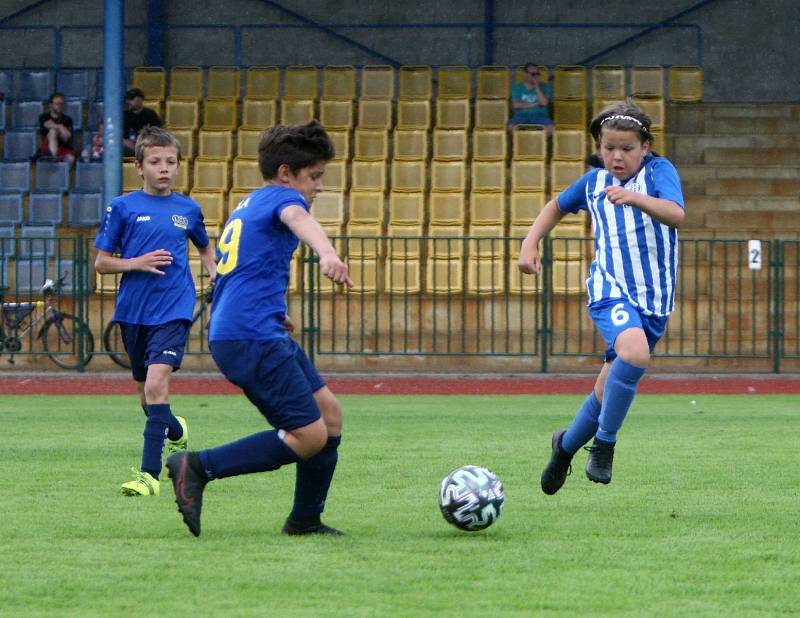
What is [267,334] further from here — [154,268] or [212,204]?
[212,204]

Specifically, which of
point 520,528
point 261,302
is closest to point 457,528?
point 520,528

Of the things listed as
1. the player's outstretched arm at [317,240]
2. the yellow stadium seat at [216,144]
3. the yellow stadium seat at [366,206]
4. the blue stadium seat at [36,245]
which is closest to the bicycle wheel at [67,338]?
the blue stadium seat at [36,245]

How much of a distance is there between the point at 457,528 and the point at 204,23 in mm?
20394

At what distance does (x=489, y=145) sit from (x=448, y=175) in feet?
2.87

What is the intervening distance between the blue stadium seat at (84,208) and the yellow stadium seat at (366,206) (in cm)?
323

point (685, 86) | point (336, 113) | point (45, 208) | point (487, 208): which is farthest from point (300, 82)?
point (685, 86)

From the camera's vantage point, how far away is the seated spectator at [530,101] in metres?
21.9

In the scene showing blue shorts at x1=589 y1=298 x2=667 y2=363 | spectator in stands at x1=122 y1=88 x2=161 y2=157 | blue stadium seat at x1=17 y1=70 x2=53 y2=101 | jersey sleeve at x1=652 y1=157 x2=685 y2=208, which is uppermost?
blue stadium seat at x1=17 y1=70 x2=53 y2=101

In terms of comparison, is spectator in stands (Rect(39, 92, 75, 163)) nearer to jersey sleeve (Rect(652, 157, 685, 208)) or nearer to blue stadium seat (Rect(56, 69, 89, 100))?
blue stadium seat (Rect(56, 69, 89, 100))

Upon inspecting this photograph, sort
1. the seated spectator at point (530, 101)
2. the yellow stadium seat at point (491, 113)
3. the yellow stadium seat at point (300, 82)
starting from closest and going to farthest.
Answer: the seated spectator at point (530, 101), the yellow stadium seat at point (491, 113), the yellow stadium seat at point (300, 82)

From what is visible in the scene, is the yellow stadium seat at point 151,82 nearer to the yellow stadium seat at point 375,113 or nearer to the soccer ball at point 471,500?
the yellow stadium seat at point 375,113

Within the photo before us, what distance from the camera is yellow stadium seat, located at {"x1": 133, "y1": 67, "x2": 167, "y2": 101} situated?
2350cm

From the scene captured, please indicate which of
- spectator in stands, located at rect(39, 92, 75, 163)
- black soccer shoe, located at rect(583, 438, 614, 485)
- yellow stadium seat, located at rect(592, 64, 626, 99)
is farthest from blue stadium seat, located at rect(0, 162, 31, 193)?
black soccer shoe, located at rect(583, 438, 614, 485)

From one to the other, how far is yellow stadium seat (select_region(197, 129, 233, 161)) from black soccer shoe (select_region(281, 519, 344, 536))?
53.3 feet
